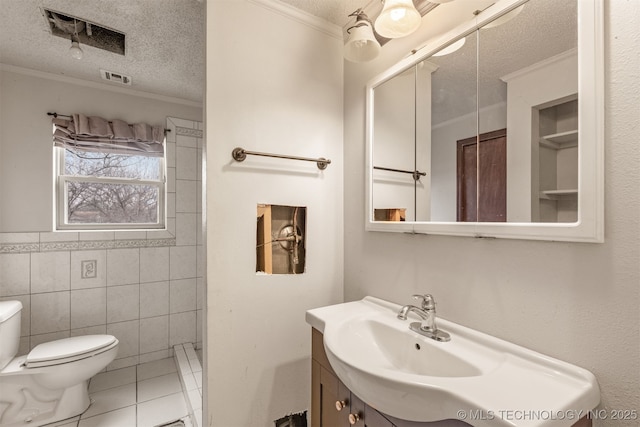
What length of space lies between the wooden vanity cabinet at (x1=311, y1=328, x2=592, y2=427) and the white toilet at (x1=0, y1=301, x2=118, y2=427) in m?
1.48

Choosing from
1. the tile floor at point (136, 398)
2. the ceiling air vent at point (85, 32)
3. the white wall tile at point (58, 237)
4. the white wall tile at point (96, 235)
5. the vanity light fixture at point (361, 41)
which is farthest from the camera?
the white wall tile at point (96, 235)

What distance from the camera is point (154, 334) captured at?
2.34 metres

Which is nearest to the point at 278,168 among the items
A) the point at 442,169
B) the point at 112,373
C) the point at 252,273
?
the point at 252,273

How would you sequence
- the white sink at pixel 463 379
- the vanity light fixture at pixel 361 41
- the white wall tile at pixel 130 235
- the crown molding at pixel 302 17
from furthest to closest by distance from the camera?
1. the white wall tile at pixel 130 235
2. the crown molding at pixel 302 17
3. the vanity light fixture at pixel 361 41
4. the white sink at pixel 463 379

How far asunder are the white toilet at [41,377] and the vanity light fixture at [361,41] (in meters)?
2.20

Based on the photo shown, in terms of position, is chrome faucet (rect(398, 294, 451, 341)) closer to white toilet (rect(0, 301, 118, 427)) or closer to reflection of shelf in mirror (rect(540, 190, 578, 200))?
reflection of shelf in mirror (rect(540, 190, 578, 200))

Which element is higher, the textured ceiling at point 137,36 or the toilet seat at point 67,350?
the textured ceiling at point 137,36

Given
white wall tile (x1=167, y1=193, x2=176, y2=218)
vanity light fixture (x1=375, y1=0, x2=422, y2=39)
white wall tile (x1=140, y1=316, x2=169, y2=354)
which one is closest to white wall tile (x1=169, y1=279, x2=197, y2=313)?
white wall tile (x1=140, y1=316, x2=169, y2=354)

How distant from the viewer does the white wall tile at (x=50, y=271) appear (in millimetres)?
1966

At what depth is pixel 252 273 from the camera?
1.29 metres

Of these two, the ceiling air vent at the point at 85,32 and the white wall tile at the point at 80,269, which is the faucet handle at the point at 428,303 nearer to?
the ceiling air vent at the point at 85,32

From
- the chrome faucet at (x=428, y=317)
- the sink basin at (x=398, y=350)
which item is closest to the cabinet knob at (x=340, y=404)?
the sink basin at (x=398, y=350)

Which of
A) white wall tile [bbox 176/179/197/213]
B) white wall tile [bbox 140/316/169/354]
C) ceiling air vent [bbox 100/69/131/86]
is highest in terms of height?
ceiling air vent [bbox 100/69/131/86]

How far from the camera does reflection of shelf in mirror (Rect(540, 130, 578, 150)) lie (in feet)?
2.31
